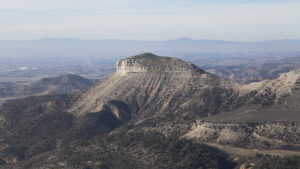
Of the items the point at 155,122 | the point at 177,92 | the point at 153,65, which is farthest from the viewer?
the point at 153,65

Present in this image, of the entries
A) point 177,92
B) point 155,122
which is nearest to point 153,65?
point 177,92

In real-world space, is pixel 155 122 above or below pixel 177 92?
below

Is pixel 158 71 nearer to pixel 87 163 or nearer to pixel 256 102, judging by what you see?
pixel 256 102

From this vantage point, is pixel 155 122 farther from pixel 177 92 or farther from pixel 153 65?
pixel 153 65

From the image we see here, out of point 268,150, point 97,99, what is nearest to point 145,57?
point 97,99

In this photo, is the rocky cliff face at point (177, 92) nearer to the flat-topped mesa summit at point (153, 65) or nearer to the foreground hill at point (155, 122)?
the flat-topped mesa summit at point (153, 65)

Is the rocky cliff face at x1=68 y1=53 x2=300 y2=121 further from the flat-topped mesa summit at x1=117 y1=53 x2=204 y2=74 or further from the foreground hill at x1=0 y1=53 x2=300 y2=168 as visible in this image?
the foreground hill at x1=0 y1=53 x2=300 y2=168
